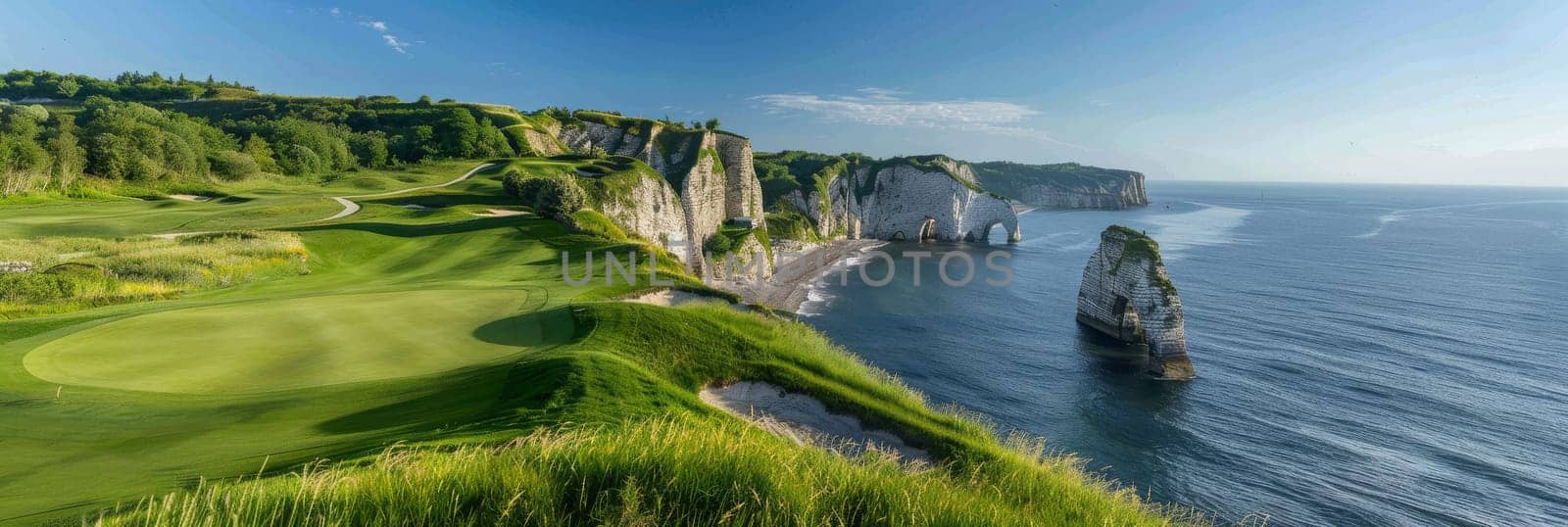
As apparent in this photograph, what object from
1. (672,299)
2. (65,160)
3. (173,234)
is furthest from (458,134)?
(672,299)

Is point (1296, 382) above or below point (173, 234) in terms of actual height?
below

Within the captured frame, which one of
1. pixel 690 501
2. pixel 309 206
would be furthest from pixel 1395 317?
pixel 309 206

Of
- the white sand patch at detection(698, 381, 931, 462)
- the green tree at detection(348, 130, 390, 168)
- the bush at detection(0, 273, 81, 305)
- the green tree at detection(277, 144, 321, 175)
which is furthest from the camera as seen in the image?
the green tree at detection(348, 130, 390, 168)

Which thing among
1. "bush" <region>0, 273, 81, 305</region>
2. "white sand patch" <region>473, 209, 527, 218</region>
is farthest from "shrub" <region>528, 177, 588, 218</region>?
"bush" <region>0, 273, 81, 305</region>

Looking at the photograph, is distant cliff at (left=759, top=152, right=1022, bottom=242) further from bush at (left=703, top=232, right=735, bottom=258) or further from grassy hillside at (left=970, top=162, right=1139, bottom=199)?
grassy hillside at (left=970, top=162, right=1139, bottom=199)

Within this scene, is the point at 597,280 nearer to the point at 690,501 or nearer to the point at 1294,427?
the point at 690,501

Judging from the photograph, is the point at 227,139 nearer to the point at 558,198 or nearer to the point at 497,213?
the point at 497,213
